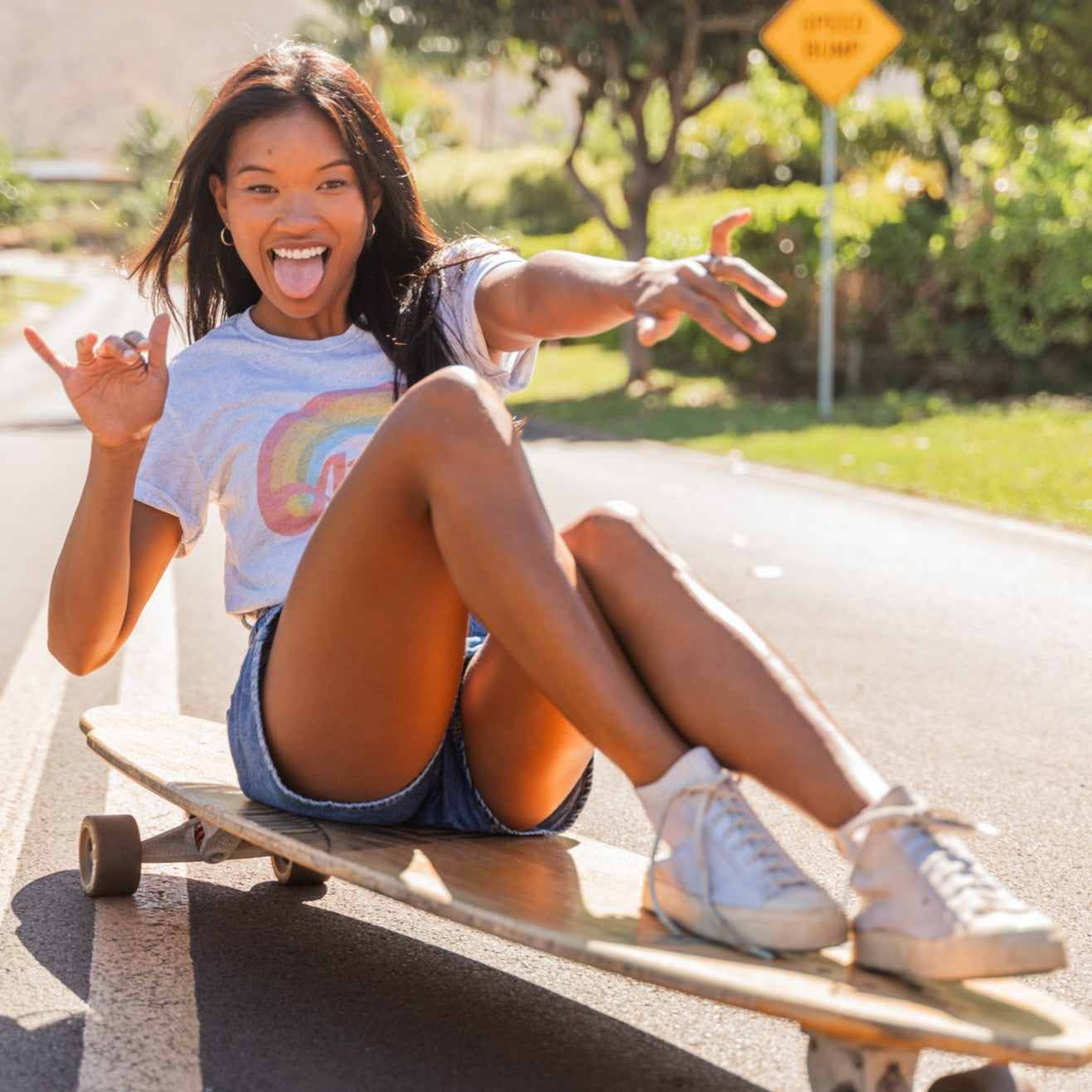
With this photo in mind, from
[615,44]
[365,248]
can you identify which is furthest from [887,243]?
[365,248]

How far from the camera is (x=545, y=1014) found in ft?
9.62

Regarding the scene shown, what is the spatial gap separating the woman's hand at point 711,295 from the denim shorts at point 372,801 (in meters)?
0.74

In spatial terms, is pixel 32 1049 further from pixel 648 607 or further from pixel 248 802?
pixel 648 607

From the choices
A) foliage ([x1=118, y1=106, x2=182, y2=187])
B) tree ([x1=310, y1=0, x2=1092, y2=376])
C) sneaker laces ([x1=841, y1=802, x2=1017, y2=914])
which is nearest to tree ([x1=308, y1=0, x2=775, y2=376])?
tree ([x1=310, y1=0, x2=1092, y2=376])

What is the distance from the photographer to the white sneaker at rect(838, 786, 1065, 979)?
217 cm

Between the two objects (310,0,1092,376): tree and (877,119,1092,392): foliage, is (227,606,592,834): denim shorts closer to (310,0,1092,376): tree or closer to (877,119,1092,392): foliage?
(877,119,1092,392): foliage

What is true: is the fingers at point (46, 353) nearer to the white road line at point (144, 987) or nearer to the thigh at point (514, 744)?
the thigh at point (514, 744)

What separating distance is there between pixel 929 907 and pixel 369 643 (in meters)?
1.01

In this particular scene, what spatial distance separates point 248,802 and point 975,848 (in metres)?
1.87

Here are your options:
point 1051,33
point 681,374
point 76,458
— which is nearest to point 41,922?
point 76,458

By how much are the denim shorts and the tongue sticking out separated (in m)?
0.66

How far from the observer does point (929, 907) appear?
2.22 m

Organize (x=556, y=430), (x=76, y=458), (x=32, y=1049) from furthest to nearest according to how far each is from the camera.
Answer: (x=556, y=430) < (x=76, y=458) < (x=32, y=1049)

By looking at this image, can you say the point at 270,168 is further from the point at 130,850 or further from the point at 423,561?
the point at 130,850
